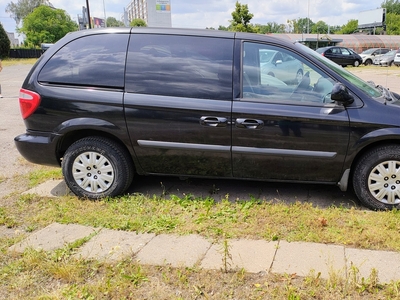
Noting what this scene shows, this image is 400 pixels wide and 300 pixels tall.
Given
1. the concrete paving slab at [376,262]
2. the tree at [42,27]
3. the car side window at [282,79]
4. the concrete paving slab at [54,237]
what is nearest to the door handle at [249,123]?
the car side window at [282,79]

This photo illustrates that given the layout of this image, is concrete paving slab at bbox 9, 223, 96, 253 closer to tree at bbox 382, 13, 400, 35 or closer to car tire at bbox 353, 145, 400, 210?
car tire at bbox 353, 145, 400, 210

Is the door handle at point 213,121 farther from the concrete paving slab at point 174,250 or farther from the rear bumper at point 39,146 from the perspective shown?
the rear bumper at point 39,146

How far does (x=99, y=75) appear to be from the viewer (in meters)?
4.01

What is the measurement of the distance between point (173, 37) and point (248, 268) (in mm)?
2556

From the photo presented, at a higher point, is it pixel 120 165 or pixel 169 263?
pixel 120 165

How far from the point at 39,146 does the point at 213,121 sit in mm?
2005

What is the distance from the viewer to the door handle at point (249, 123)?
12.3 ft

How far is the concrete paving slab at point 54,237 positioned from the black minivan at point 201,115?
66 cm

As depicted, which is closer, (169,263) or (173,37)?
(169,263)

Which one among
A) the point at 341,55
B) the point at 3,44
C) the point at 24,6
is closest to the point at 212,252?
the point at 341,55

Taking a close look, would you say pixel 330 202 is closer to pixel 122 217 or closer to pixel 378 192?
pixel 378 192

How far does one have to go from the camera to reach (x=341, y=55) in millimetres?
29141

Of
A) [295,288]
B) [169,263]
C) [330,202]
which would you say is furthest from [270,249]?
[330,202]

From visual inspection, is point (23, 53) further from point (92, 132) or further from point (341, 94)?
point (341, 94)
